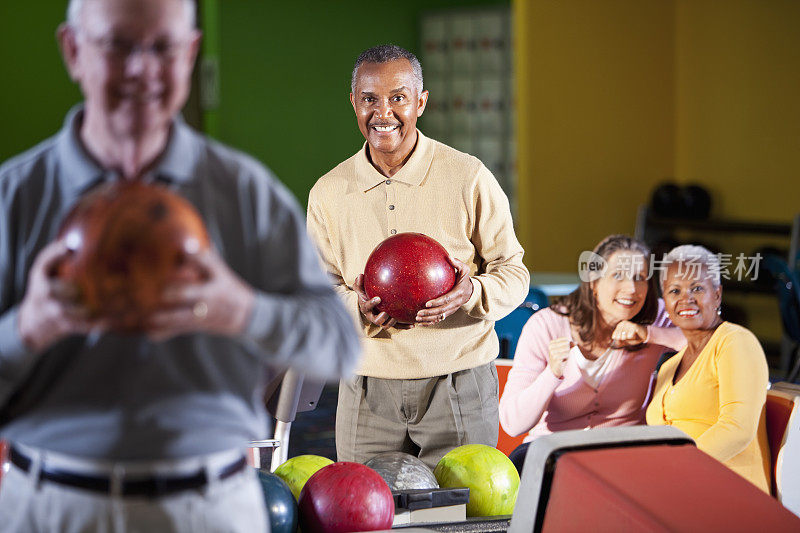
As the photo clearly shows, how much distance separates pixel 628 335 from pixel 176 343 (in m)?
1.51

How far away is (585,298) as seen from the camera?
2414mm

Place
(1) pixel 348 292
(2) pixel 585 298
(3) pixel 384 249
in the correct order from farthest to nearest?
1. (2) pixel 585 298
2. (1) pixel 348 292
3. (3) pixel 384 249

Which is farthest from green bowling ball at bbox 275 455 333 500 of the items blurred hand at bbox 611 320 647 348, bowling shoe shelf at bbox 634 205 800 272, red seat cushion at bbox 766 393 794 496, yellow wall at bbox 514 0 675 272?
yellow wall at bbox 514 0 675 272

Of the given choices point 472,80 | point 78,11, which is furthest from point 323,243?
point 472,80

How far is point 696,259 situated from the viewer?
7.64 ft

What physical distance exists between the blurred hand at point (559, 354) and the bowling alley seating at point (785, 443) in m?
0.48

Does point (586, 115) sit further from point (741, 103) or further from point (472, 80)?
point (472, 80)

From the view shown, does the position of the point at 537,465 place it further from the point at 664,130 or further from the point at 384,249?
the point at 664,130

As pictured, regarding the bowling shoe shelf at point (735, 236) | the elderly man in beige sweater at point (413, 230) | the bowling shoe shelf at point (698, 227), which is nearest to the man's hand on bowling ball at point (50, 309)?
the elderly man in beige sweater at point (413, 230)

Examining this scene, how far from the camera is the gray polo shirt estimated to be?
1.05 meters

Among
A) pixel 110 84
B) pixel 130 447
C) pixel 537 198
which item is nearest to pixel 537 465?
pixel 130 447

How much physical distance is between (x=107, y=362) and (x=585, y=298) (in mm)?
1555

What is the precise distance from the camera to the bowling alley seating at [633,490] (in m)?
1.50

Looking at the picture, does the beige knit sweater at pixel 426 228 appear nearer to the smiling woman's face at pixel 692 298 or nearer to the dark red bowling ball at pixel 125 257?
the smiling woman's face at pixel 692 298
